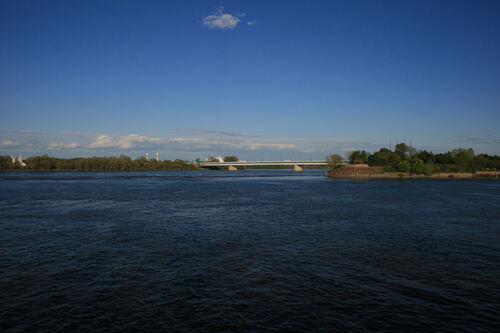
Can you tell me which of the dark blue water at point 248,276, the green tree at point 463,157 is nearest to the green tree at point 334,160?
the green tree at point 463,157

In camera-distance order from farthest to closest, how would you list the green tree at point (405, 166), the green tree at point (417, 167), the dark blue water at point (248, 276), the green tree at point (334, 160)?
the green tree at point (334, 160) → the green tree at point (405, 166) → the green tree at point (417, 167) → the dark blue water at point (248, 276)

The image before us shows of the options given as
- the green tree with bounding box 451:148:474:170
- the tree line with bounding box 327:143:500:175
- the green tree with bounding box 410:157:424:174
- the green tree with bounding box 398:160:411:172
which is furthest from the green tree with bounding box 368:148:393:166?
the green tree with bounding box 451:148:474:170

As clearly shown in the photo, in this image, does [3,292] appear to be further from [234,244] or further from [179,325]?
[234,244]

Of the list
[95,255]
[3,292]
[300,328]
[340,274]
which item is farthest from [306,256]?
[3,292]

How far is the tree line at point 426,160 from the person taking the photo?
462 ft

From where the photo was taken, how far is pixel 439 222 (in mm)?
29328

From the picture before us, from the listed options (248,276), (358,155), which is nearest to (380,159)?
(358,155)

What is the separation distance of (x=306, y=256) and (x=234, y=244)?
201 inches

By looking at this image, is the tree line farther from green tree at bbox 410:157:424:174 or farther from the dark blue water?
the dark blue water

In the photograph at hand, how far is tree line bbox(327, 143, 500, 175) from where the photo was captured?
141 m

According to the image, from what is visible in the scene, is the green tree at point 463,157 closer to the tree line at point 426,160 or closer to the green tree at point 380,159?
the tree line at point 426,160

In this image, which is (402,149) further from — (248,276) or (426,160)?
(248,276)

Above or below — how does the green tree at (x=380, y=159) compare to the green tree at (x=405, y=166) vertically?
above

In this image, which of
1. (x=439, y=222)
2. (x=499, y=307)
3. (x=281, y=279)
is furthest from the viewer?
(x=439, y=222)
